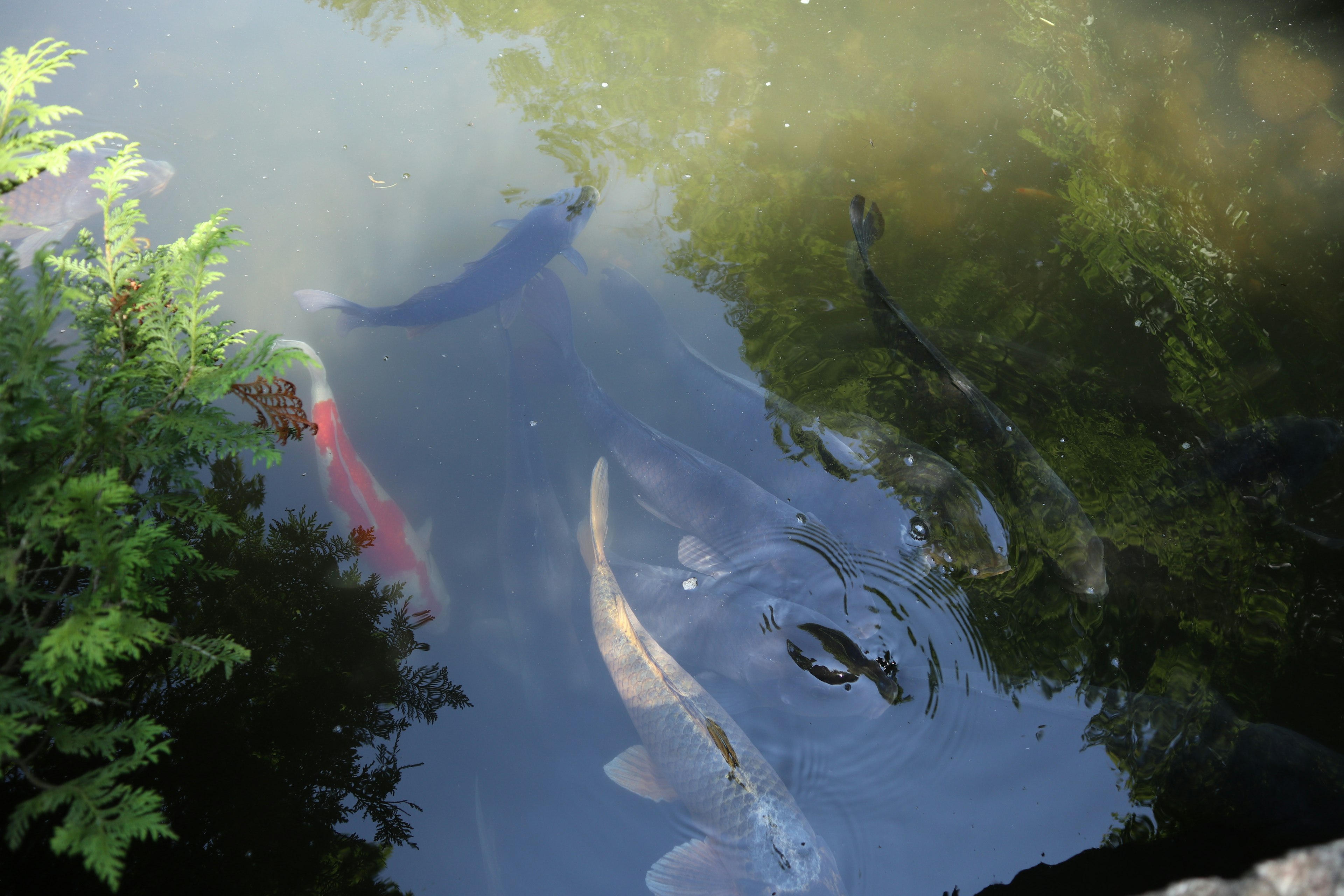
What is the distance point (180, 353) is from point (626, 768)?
8.53 feet

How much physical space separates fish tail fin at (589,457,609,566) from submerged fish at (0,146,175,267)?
4.21 m

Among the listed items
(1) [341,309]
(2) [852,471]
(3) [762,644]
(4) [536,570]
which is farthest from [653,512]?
(1) [341,309]

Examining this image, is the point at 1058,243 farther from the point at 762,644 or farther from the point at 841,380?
the point at 762,644

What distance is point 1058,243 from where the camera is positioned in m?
4.32

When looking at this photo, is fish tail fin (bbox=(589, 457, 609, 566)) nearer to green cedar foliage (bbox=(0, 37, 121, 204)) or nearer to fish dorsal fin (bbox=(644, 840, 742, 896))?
fish dorsal fin (bbox=(644, 840, 742, 896))

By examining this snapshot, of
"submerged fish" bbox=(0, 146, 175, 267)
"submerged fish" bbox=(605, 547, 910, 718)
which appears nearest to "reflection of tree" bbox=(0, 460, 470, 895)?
"submerged fish" bbox=(605, 547, 910, 718)

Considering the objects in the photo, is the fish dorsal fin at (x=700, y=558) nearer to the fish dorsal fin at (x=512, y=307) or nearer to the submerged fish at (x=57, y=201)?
the fish dorsal fin at (x=512, y=307)

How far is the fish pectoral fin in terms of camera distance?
15.2 ft

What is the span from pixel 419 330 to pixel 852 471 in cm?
304

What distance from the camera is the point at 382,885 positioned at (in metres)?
2.79

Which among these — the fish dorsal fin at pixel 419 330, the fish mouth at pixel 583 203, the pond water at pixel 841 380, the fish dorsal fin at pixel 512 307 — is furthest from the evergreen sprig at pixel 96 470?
the fish mouth at pixel 583 203

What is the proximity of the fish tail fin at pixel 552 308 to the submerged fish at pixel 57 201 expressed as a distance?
309cm

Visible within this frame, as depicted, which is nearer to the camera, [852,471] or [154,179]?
[852,471]

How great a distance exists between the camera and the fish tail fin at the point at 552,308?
4.28 meters
